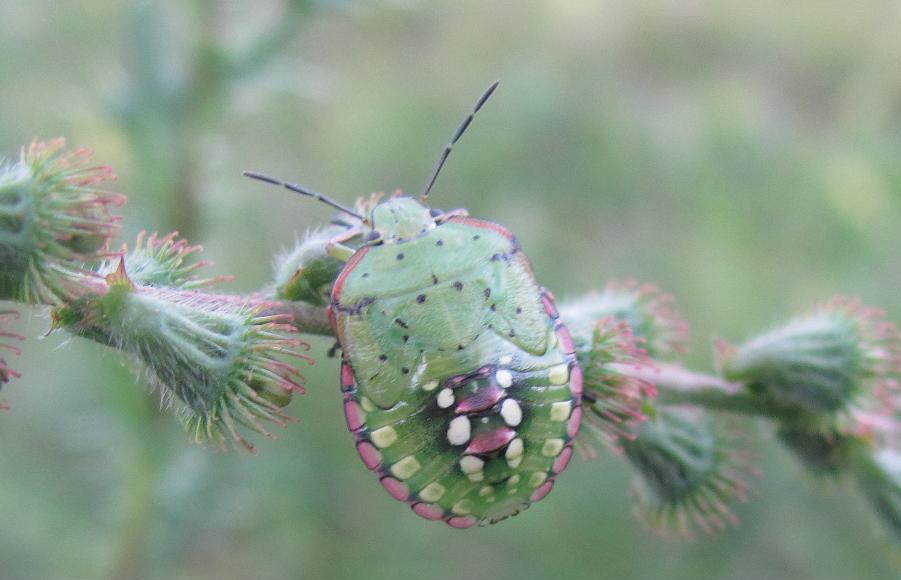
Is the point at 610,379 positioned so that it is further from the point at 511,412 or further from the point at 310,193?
the point at 310,193

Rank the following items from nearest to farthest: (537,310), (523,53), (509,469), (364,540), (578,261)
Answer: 1. (509,469)
2. (537,310)
3. (364,540)
4. (578,261)
5. (523,53)

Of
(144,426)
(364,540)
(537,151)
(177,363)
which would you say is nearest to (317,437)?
(364,540)

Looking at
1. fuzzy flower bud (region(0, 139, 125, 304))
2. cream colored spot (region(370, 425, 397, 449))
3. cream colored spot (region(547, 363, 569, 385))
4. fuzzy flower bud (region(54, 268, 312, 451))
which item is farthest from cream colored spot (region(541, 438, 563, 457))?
fuzzy flower bud (region(0, 139, 125, 304))

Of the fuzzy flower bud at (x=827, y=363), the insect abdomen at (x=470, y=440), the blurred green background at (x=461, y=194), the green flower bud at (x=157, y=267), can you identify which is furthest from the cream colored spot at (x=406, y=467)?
the blurred green background at (x=461, y=194)

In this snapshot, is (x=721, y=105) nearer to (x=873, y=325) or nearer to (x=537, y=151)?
(x=537, y=151)

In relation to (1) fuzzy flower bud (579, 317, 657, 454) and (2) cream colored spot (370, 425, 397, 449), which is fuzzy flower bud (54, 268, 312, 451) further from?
(1) fuzzy flower bud (579, 317, 657, 454)

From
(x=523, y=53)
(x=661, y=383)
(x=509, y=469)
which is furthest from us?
(x=523, y=53)

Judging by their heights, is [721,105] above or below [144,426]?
above

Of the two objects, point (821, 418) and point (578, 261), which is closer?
point (821, 418)
